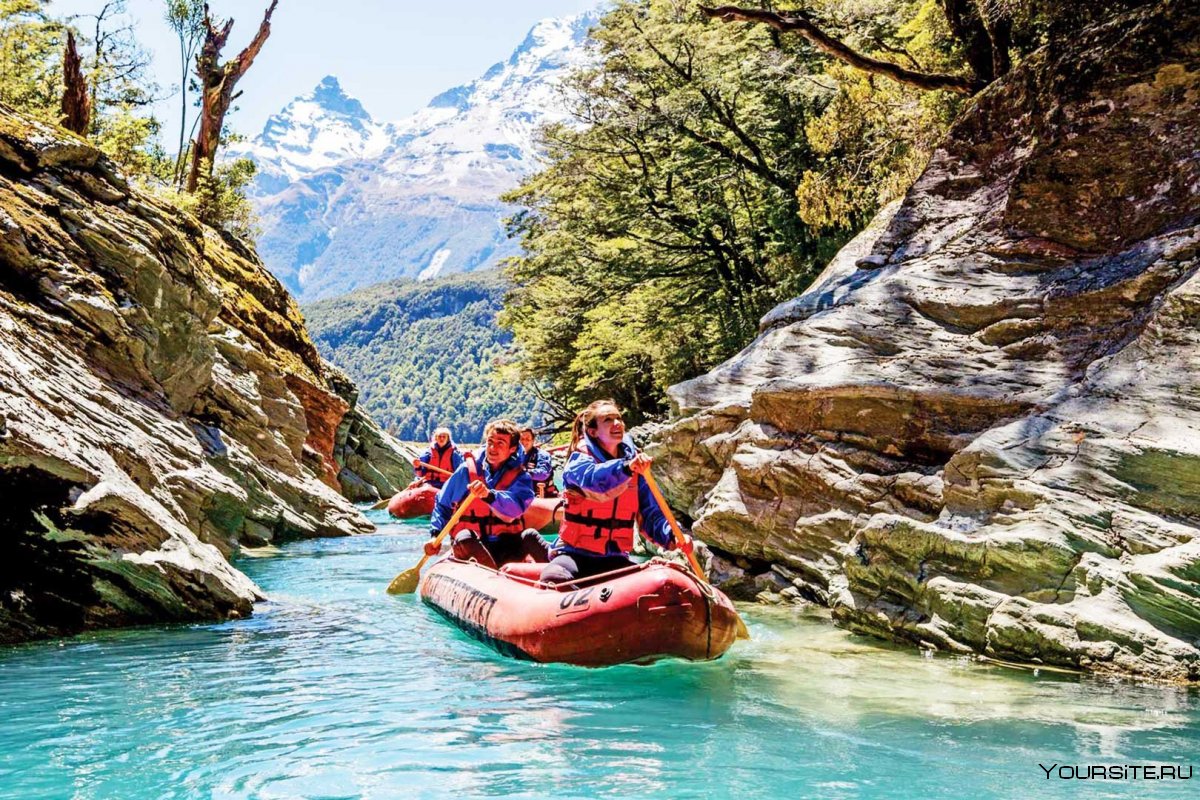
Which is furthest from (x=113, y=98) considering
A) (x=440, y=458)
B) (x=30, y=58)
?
(x=440, y=458)

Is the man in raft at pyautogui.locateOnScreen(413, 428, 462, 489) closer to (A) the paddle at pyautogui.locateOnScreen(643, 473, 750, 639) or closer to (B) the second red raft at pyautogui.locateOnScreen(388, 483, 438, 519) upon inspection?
(B) the second red raft at pyautogui.locateOnScreen(388, 483, 438, 519)

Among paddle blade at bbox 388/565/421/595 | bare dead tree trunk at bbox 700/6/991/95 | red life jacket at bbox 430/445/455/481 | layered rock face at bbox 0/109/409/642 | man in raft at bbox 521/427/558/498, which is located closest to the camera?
layered rock face at bbox 0/109/409/642

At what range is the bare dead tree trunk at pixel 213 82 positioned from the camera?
23359 millimetres

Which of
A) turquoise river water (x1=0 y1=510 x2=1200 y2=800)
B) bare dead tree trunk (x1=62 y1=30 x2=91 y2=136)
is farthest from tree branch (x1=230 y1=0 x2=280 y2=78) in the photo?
turquoise river water (x1=0 y1=510 x2=1200 y2=800)

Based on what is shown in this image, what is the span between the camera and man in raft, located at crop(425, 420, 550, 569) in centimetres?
998

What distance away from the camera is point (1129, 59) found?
996 centimetres

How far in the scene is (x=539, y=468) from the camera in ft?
52.7

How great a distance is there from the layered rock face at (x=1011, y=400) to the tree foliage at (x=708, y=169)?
13.0ft

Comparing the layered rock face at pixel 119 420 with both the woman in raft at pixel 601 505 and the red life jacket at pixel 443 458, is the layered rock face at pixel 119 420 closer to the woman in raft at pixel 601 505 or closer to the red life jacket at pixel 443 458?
the red life jacket at pixel 443 458

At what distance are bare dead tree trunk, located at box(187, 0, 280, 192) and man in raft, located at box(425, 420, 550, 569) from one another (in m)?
15.6

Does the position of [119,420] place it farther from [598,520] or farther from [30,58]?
[30,58]

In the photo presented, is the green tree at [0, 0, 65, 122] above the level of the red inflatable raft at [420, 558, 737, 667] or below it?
above

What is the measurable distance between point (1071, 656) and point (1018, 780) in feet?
8.07

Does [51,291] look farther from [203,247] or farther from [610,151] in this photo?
[610,151]
